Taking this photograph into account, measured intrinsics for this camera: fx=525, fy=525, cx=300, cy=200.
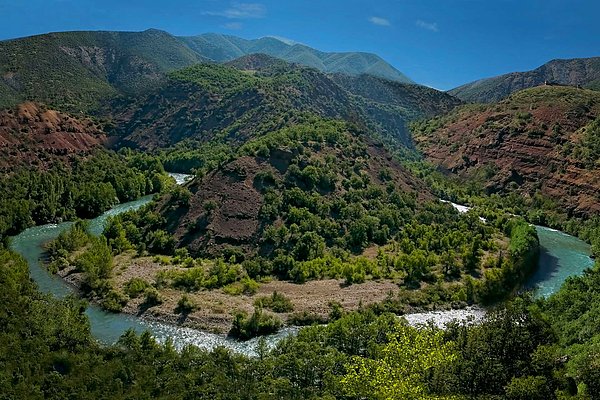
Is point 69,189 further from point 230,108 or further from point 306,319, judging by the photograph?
point 230,108

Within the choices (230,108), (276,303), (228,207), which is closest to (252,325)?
(276,303)

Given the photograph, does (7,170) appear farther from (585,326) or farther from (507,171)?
(507,171)

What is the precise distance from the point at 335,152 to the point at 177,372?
7140 centimetres

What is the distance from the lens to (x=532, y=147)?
13275 cm

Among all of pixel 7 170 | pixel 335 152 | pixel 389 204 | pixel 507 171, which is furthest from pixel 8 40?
pixel 507 171

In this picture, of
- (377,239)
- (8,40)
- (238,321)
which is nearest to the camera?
(238,321)

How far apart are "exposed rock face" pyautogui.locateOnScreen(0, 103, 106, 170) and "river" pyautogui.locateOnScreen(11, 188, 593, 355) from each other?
76.3 feet

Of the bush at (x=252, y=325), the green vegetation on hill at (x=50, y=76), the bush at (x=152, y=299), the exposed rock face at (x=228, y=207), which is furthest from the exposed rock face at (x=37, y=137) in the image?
the bush at (x=252, y=325)

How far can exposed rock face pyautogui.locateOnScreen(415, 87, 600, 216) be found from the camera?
116 metres

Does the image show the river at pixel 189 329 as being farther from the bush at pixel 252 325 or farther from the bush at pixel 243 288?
the bush at pixel 243 288

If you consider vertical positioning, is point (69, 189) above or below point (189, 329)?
above

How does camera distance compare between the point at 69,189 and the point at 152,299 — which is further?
the point at 69,189

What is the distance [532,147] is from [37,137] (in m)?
120

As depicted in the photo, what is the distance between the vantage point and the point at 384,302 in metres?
63.7
